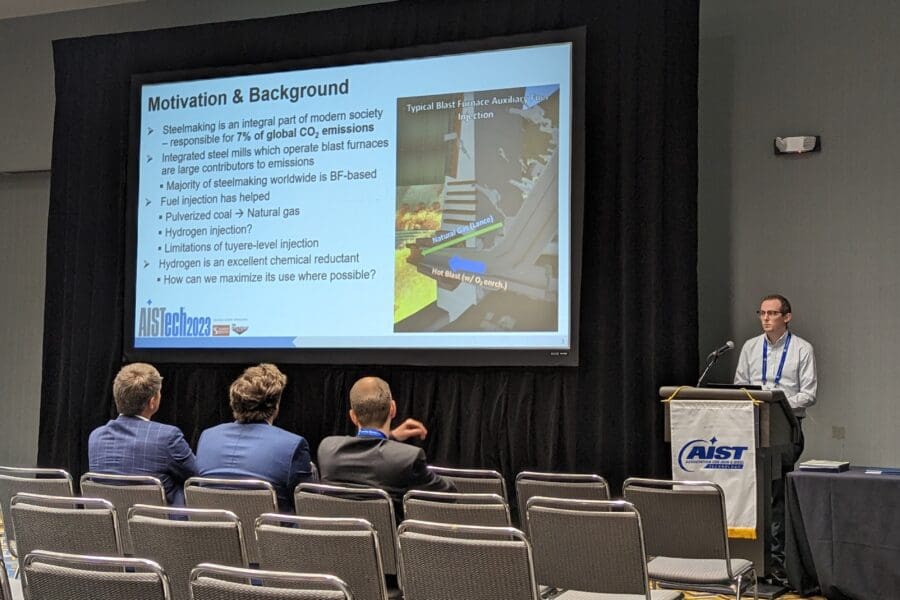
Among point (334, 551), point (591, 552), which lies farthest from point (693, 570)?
point (334, 551)

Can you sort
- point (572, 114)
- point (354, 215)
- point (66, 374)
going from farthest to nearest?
point (66, 374)
point (354, 215)
point (572, 114)

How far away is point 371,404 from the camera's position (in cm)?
385

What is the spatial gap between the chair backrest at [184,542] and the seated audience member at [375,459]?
612mm

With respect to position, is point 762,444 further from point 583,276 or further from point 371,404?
point 371,404

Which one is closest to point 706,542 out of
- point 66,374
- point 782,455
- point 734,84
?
point 782,455

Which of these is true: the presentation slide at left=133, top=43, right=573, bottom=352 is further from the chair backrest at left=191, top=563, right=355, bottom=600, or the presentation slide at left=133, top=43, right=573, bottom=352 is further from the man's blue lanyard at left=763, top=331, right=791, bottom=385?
the chair backrest at left=191, top=563, right=355, bottom=600

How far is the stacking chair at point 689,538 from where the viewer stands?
3.70 metres

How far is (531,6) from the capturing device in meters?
6.70

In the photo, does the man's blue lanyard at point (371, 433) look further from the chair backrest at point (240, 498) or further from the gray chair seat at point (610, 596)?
the gray chair seat at point (610, 596)

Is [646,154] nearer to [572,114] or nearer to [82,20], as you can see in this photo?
[572,114]

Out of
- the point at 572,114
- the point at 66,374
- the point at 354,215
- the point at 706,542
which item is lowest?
Result: the point at 706,542

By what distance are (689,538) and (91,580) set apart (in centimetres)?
230

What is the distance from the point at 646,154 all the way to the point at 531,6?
1302 mm

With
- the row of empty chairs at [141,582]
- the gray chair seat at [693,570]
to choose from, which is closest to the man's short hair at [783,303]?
the gray chair seat at [693,570]
